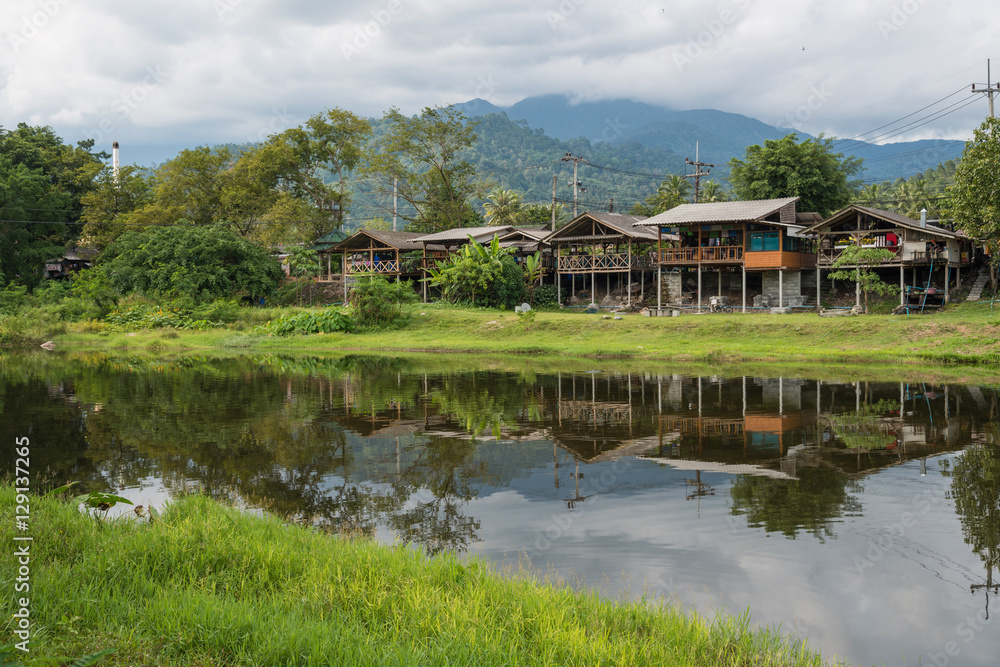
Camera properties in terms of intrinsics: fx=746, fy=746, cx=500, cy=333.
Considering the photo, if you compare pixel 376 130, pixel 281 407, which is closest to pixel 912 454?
pixel 281 407

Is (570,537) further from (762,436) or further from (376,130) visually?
(376,130)

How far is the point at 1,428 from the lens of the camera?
1504cm

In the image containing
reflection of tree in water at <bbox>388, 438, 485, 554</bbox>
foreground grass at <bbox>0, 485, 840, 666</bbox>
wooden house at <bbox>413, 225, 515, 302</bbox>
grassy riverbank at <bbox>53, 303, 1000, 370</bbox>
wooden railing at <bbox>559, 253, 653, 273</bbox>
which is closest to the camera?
foreground grass at <bbox>0, 485, 840, 666</bbox>

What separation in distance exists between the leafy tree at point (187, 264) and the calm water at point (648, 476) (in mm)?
23591

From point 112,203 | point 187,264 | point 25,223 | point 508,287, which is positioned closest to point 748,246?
point 508,287

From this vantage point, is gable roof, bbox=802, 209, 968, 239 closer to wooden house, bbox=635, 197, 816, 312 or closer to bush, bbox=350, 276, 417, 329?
wooden house, bbox=635, 197, 816, 312

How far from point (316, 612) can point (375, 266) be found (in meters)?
44.7

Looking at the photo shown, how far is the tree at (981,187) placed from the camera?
26.7m

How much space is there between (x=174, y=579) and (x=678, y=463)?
25.6 ft

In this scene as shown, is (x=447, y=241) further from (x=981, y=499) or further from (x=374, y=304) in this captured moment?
(x=981, y=499)

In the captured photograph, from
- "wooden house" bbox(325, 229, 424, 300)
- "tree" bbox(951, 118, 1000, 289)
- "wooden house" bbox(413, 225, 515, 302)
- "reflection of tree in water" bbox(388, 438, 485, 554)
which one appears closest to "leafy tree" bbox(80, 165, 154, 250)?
"wooden house" bbox(325, 229, 424, 300)

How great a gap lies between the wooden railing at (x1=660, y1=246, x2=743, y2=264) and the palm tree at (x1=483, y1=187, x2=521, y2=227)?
24531mm

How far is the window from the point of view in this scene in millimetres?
38000

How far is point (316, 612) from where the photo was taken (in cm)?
542
